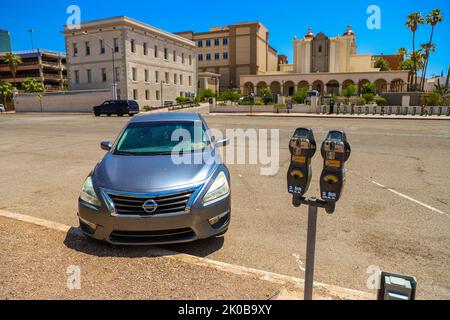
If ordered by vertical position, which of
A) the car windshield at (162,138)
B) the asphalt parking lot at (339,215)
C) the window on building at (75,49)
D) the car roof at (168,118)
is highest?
the window on building at (75,49)

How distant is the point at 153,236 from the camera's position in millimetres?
3777

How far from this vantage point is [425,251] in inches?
160

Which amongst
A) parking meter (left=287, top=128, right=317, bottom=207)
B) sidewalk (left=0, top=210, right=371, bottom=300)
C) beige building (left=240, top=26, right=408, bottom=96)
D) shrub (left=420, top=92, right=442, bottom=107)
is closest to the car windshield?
sidewalk (left=0, top=210, right=371, bottom=300)

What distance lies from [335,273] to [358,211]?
221cm

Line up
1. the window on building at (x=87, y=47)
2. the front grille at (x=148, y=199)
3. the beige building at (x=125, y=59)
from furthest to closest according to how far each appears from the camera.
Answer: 1. the window on building at (x=87, y=47)
2. the beige building at (x=125, y=59)
3. the front grille at (x=148, y=199)

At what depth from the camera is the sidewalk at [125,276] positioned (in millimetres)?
3084

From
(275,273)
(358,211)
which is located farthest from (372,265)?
(358,211)

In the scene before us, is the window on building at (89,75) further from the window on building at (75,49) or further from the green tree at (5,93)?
the green tree at (5,93)

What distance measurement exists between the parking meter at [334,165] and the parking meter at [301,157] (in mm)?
108

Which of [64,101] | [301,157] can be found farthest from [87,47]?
[301,157]

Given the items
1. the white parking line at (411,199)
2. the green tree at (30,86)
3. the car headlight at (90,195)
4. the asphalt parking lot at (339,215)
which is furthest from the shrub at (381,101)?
the green tree at (30,86)

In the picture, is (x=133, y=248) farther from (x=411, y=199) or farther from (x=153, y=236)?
(x=411, y=199)

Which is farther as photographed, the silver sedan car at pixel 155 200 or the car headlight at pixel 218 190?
the car headlight at pixel 218 190
